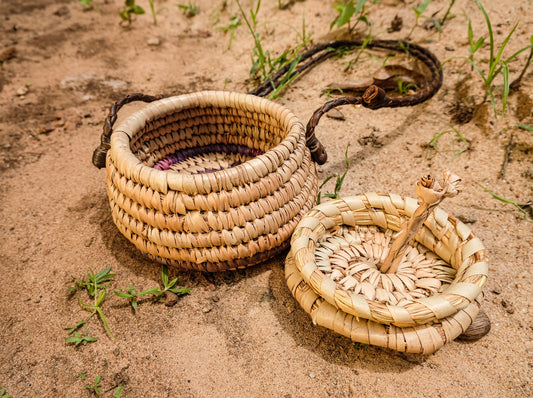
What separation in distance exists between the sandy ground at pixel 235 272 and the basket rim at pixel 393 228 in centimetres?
28

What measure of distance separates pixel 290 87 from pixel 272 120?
0.90 m

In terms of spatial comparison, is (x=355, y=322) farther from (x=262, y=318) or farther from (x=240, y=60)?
(x=240, y=60)

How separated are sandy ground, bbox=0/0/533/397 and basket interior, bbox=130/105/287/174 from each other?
381mm

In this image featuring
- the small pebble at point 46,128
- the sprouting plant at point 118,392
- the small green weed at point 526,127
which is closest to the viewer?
the sprouting plant at point 118,392

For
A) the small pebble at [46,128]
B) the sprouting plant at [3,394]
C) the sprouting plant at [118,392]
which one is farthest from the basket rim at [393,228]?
the small pebble at [46,128]

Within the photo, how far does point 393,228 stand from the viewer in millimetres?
1494

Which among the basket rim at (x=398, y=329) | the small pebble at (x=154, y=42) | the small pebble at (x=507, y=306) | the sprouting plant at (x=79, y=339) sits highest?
the small pebble at (x=154, y=42)

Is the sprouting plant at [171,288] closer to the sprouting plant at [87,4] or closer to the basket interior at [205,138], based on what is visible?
the basket interior at [205,138]

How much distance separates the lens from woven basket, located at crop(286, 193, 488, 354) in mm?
1088

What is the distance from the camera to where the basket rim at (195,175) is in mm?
1301

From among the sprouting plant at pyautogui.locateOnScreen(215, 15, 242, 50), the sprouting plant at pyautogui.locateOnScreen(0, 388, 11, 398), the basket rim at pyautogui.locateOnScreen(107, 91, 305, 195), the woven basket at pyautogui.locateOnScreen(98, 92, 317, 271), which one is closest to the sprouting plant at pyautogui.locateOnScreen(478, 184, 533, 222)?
the woven basket at pyautogui.locateOnScreen(98, 92, 317, 271)

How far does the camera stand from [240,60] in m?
2.99

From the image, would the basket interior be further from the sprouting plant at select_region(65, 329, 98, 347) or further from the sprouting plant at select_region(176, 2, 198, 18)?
the sprouting plant at select_region(176, 2, 198, 18)

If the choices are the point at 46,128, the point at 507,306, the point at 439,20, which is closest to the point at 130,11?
the point at 46,128
